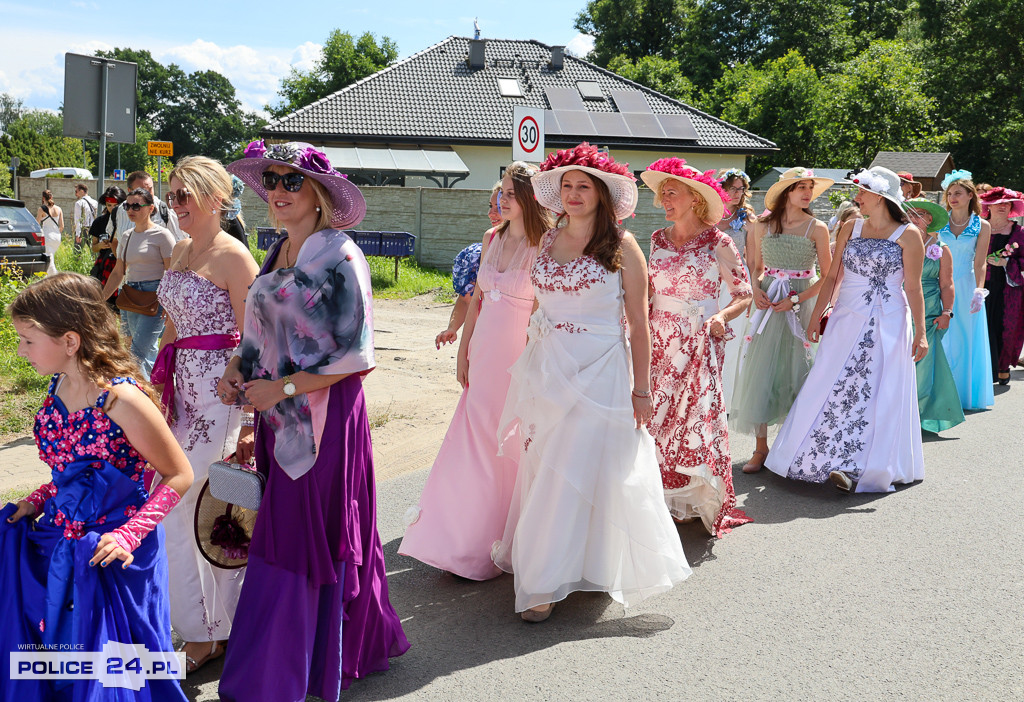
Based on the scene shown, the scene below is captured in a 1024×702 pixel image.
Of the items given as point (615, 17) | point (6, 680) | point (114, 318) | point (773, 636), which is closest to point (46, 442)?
point (114, 318)

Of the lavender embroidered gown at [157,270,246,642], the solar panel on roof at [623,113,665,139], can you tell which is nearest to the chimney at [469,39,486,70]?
the solar panel on roof at [623,113,665,139]

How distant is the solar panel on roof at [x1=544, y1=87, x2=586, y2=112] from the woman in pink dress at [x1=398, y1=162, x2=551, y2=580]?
1170 inches

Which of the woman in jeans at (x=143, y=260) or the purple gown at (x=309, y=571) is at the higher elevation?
the woman in jeans at (x=143, y=260)

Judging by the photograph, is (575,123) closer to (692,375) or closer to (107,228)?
(107,228)

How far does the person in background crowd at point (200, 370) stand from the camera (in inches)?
150

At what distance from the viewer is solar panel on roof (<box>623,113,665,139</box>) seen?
33.4 metres

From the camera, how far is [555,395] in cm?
446

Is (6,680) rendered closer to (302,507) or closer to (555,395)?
(302,507)

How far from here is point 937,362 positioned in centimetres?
852

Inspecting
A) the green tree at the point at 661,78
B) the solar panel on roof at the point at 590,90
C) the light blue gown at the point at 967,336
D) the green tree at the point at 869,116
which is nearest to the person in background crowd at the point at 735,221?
the light blue gown at the point at 967,336

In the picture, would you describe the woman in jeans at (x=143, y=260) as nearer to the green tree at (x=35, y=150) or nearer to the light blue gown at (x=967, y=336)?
the light blue gown at (x=967, y=336)

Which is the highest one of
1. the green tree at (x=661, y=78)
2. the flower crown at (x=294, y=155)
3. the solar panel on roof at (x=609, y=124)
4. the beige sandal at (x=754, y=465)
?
the green tree at (x=661, y=78)

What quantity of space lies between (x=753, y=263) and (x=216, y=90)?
127 metres

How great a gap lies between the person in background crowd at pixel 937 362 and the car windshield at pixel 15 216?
1476cm
